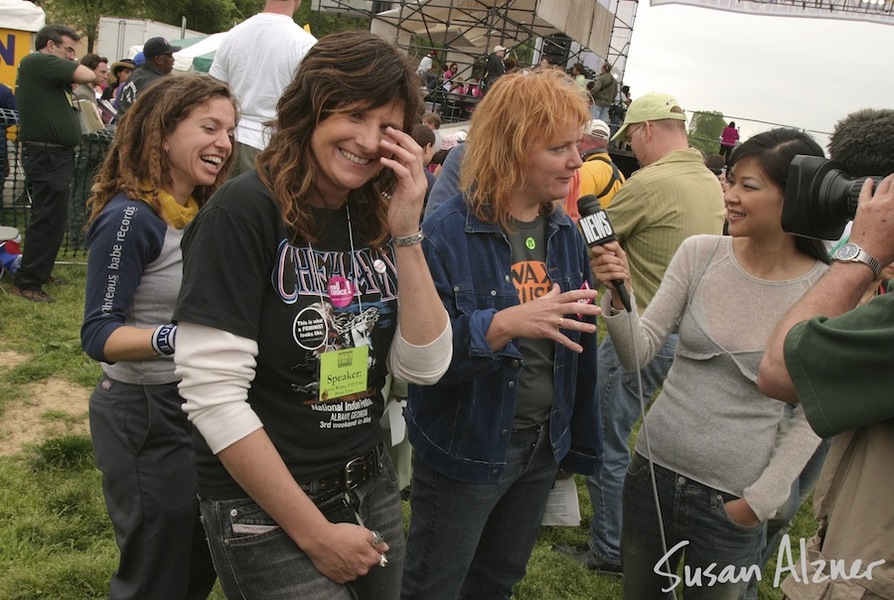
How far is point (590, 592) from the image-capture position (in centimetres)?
372

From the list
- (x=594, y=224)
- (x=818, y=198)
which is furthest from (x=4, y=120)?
(x=818, y=198)

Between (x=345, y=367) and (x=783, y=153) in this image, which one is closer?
(x=345, y=367)

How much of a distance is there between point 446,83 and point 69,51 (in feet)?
27.0

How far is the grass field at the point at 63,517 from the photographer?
10.3 feet

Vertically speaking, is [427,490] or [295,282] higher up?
[295,282]

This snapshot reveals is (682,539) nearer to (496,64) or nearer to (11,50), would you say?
(496,64)

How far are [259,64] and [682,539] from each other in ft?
11.2

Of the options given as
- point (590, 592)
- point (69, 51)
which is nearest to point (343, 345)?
point (590, 592)

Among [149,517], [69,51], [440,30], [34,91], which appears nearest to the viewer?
[149,517]

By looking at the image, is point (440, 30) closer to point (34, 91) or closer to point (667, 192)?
point (34, 91)

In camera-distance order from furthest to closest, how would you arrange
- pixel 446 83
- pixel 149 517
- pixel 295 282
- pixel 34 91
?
pixel 446 83, pixel 34 91, pixel 149 517, pixel 295 282

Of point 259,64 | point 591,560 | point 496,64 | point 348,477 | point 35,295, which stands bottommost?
point 591,560

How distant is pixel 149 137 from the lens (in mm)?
2406

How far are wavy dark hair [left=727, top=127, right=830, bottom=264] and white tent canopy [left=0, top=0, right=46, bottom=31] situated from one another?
1189cm
